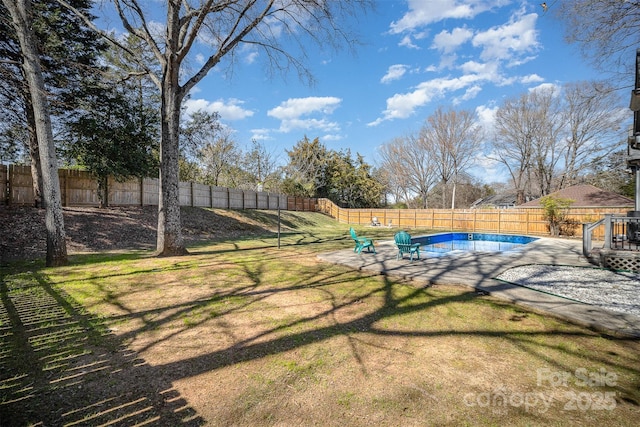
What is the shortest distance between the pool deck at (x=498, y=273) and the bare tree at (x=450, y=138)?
1918cm

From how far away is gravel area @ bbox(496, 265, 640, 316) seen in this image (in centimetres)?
439

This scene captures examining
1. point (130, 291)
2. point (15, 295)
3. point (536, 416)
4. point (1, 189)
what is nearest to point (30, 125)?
point (1, 189)

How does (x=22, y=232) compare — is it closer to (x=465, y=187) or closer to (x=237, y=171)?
(x=237, y=171)

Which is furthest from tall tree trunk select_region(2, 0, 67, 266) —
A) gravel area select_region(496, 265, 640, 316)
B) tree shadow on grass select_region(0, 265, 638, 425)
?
gravel area select_region(496, 265, 640, 316)

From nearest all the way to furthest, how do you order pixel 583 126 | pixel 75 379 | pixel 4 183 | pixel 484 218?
1. pixel 75 379
2. pixel 4 183
3. pixel 484 218
4. pixel 583 126

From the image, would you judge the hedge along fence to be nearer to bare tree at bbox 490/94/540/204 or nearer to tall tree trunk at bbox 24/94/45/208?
bare tree at bbox 490/94/540/204

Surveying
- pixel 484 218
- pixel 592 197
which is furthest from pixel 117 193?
pixel 592 197

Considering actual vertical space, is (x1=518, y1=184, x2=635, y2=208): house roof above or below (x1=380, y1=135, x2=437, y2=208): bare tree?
below

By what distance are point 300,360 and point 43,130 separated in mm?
8142

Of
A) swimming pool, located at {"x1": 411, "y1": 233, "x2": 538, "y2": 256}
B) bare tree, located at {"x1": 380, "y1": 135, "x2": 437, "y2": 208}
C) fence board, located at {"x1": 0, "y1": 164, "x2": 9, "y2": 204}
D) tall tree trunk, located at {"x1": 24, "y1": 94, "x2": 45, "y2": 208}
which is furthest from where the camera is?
bare tree, located at {"x1": 380, "y1": 135, "x2": 437, "y2": 208}

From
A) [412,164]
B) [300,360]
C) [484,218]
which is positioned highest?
[412,164]

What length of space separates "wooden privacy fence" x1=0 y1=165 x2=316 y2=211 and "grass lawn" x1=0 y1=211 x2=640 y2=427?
868 centimetres

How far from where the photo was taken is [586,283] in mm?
5496

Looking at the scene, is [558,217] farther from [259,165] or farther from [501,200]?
[259,165]
